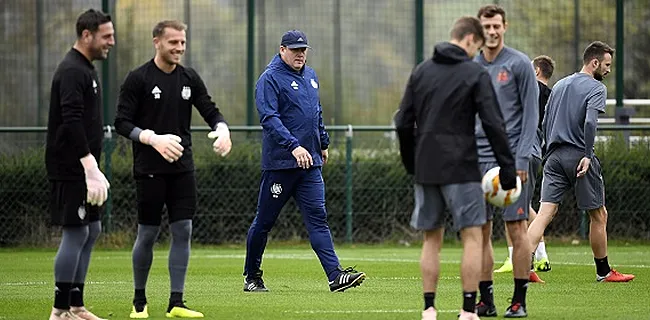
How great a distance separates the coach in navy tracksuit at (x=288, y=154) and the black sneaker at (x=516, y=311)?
116 inches

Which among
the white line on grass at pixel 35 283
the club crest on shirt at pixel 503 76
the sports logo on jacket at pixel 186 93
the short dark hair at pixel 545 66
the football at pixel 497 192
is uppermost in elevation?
the short dark hair at pixel 545 66

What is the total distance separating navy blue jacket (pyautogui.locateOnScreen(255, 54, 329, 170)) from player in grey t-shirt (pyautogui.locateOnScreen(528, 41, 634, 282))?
2365 millimetres

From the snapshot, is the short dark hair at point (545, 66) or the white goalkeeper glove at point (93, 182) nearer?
the white goalkeeper glove at point (93, 182)

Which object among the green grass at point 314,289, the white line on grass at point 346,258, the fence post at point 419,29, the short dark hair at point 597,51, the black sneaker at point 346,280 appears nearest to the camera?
the green grass at point 314,289

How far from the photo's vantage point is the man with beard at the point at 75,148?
8742 millimetres

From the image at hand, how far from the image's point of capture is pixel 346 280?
38.9 ft

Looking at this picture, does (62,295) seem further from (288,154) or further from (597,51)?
(597,51)

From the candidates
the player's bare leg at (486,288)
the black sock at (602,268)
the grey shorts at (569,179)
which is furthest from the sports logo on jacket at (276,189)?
the black sock at (602,268)

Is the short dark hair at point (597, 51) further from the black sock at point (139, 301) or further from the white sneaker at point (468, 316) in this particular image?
the black sock at point (139, 301)

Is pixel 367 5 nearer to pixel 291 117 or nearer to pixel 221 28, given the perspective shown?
pixel 221 28

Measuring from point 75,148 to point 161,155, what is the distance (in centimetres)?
86

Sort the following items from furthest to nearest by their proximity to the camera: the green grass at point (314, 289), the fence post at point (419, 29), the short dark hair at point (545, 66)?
the fence post at point (419, 29)
the short dark hair at point (545, 66)
the green grass at point (314, 289)

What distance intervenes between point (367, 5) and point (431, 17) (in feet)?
3.73

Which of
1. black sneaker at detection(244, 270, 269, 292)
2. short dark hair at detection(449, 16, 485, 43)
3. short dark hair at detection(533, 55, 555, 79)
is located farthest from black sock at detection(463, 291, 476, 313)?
short dark hair at detection(533, 55, 555, 79)
